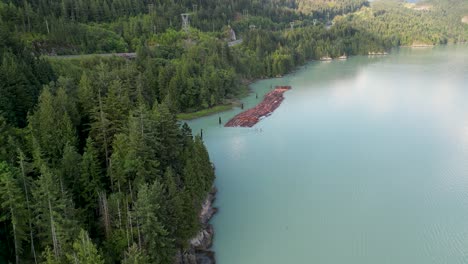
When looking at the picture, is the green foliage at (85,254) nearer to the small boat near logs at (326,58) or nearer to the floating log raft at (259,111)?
the floating log raft at (259,111)

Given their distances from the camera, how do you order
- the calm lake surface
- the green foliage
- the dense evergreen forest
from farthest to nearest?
the calm lake surface
the dense evergreen forest
the green foliage

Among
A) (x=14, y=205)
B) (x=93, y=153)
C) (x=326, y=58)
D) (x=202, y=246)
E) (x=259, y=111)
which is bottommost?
(x=202, y=246)

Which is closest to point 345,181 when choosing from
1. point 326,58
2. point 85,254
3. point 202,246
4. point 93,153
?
point 202,246

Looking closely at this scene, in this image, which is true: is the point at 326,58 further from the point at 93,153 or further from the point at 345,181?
the point at 93,153

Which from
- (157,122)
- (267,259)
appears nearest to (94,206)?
(157,122)

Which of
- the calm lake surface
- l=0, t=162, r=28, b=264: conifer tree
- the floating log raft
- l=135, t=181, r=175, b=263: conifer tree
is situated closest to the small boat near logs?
the floating log raft

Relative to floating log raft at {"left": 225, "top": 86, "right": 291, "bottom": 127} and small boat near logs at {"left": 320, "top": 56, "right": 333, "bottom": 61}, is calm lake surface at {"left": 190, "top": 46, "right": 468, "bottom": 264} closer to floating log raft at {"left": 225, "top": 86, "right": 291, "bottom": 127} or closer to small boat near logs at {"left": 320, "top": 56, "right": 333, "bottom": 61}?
floating log raft at {"left": 225, "top": 86, "right": 291, "bottom": 127}

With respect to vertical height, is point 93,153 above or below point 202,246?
above
